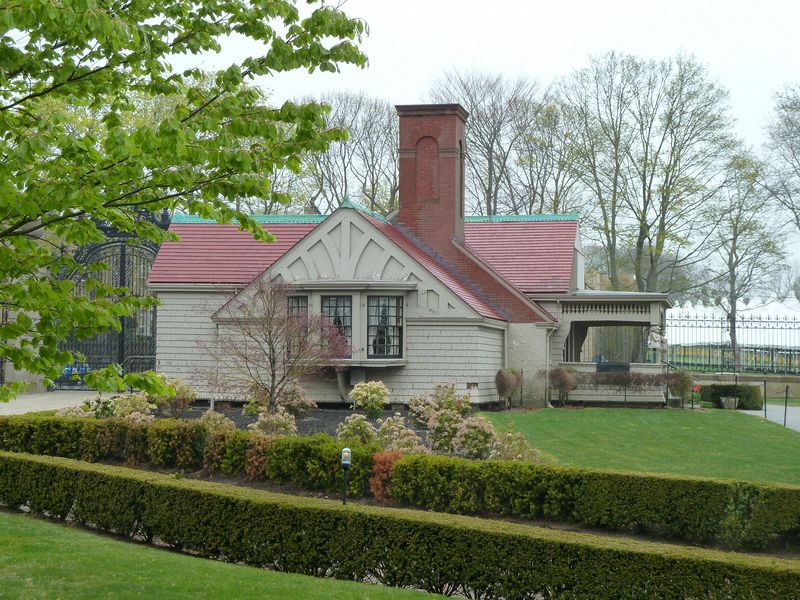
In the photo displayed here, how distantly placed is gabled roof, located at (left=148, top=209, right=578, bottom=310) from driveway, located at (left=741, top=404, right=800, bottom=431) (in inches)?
265

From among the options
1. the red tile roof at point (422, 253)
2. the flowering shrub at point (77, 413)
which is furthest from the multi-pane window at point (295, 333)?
the red tile roof at point (422, 253)

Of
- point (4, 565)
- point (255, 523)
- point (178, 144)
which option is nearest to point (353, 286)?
point (255, 523)

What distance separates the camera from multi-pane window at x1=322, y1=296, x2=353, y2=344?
24.3 meters

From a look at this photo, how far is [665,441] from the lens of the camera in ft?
60.5

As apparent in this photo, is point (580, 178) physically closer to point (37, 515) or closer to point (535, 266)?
point (535, 266)

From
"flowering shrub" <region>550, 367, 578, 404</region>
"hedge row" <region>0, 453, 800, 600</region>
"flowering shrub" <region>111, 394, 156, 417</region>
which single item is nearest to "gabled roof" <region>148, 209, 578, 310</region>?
"flowering shrub" <region>550, 367, 578, 404</region>

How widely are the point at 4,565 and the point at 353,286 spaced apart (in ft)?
49.4

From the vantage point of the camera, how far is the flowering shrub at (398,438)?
14039 millimetres

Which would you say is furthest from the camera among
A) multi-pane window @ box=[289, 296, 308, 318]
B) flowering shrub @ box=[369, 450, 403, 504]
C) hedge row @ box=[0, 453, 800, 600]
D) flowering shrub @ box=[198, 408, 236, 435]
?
multi-pane window @ box=[289, 296, 308, 318]

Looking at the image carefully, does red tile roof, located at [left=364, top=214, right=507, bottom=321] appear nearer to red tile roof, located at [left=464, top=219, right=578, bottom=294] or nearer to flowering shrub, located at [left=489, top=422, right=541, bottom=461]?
red tile roof, located at [left=464, top=219, right=578, bottom=294]

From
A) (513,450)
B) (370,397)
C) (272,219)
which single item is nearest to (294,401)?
(370,397)

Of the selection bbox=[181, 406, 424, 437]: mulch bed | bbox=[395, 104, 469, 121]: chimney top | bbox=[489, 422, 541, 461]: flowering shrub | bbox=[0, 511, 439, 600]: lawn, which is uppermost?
bbox=[395, 104, 469, 121]: chimney top

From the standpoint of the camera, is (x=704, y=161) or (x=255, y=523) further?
(x=704, y=161)

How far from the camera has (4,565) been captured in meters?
9.52
